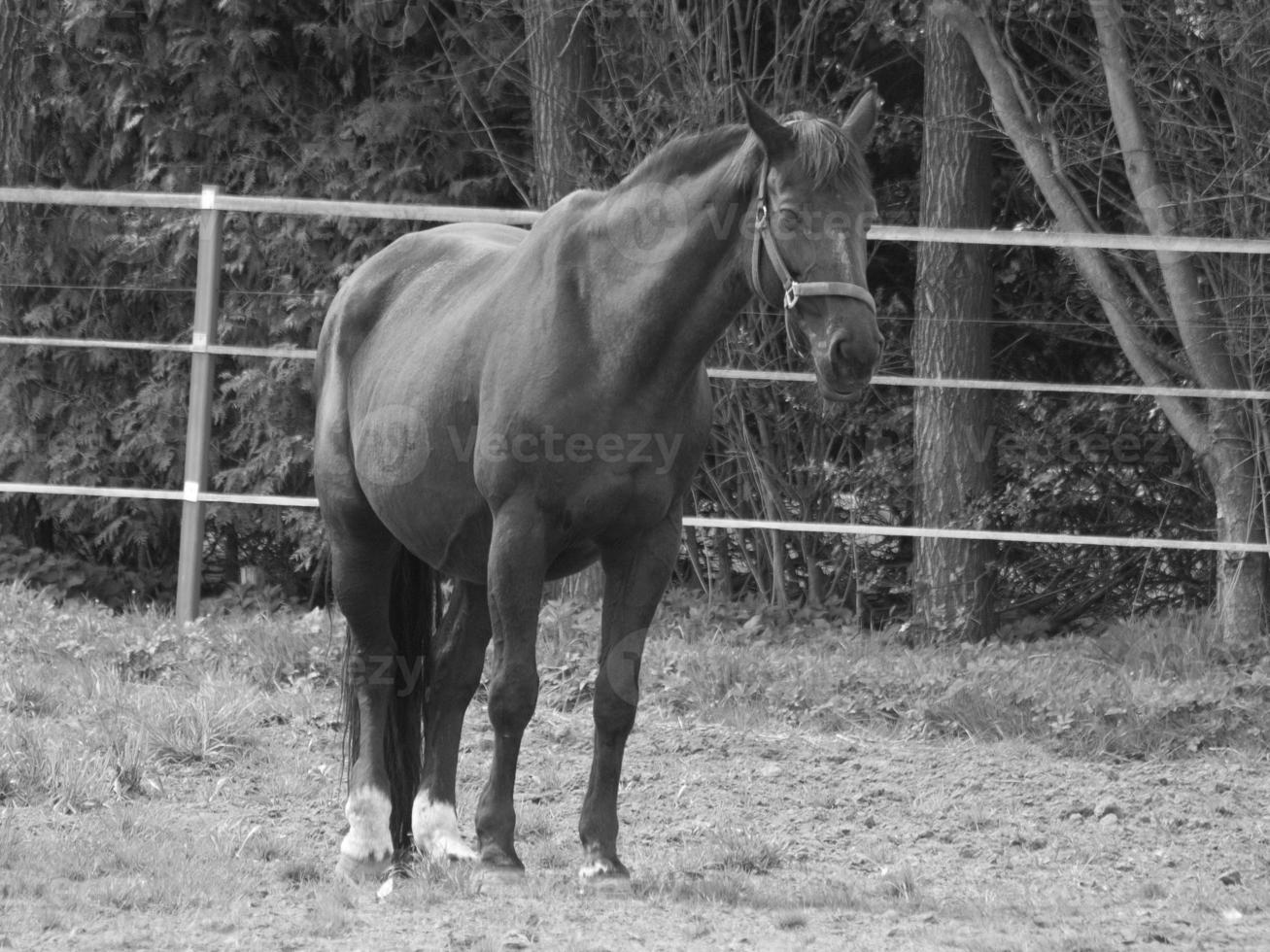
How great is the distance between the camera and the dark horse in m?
3.77

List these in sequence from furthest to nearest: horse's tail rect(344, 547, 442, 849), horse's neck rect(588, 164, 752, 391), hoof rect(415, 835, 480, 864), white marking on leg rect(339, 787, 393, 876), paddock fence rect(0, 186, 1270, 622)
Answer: paddock fence rect(0, 186, 1270, 622), horse's tail rect(344, 547, 442, 849), white marking on leg rect(339, 787, 393, 876), hoof rect(415, 835, 480, 864), horse's neck rect(588, 164, 752, 391)

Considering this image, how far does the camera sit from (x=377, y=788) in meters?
4.60

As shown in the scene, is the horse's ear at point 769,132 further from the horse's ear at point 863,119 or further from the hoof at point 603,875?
the hoof at point 603,875

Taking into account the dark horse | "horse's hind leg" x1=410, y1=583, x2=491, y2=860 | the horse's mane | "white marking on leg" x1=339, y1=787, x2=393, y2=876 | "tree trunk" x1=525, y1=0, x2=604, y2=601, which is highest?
"tree trunk" x1=525, y1=0, x2=604, y2=601

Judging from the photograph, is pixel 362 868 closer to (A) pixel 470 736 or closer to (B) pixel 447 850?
(B) pixel 447 850

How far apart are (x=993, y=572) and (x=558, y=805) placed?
392 cm

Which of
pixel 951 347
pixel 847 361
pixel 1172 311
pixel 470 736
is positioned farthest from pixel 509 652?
pixel 1172 311

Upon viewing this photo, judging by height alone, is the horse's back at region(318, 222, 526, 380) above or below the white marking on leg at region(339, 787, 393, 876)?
above

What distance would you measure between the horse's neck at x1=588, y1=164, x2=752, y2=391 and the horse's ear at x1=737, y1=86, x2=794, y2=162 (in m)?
0.19

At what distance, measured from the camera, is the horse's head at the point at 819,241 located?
366 centimetres

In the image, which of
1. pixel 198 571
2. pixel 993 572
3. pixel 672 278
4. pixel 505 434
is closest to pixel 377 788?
pixel 505 434

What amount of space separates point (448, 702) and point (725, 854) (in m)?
0.92

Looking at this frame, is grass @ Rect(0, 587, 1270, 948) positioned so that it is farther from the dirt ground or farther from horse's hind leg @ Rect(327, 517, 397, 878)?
horse's hind leg @ Rect(327, 517, 397, 878)

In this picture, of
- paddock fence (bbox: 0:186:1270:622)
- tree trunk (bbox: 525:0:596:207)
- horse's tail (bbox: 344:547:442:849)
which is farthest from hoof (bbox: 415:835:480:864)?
tree trunk (bbox: 525:0:596:207)
